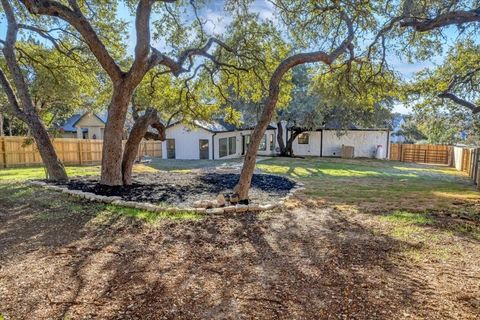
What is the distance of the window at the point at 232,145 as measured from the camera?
23.6 m

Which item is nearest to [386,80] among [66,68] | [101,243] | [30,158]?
[101,243]

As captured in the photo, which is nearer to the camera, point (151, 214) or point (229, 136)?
point (151, 214)

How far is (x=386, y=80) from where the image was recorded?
30.3 ft

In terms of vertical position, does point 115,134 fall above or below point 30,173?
above

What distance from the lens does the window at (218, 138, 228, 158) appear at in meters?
22.2

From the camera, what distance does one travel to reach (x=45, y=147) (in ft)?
27.7

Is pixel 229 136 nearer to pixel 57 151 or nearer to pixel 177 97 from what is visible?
pixel 57 151

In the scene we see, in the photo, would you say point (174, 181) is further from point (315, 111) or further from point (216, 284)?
point (315, 111)

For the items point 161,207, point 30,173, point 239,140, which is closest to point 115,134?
point 161,207

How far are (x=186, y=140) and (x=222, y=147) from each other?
2.66m

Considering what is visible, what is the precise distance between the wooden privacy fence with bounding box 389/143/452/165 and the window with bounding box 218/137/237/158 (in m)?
13.2

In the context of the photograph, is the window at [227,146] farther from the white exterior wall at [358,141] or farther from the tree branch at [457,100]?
the tree branch at [457,100]

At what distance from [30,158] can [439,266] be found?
1828cm

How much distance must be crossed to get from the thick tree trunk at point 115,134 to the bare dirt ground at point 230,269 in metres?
2.51
